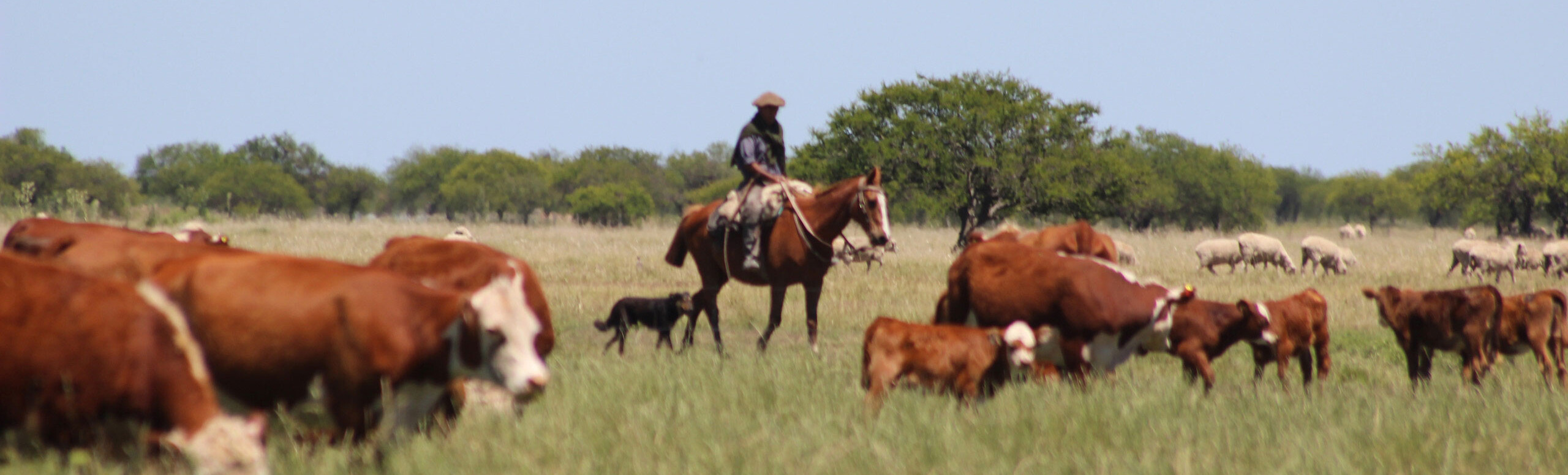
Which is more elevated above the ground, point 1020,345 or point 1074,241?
point 1074,241

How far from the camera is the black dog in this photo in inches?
447

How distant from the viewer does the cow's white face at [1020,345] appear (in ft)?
22.8

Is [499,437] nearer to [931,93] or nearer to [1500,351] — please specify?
[1500,351]

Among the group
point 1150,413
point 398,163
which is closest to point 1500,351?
point 1150,413

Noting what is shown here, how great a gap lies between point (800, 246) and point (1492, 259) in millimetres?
19399

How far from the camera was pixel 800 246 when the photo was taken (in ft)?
36.4

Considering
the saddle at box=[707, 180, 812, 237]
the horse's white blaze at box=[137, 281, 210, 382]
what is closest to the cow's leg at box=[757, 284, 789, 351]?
the saddle at box=[707, 180, 812, 237]

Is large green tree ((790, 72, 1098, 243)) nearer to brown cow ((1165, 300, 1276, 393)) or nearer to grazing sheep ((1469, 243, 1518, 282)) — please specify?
grazing sheep ((1469, 243, 1518, 282))

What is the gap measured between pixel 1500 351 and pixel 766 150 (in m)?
6.44

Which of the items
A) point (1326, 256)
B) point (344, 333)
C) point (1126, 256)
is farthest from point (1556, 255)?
point (344, 333)

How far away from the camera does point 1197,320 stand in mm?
8422

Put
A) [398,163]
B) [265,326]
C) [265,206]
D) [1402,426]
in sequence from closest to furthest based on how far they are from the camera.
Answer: [265,326] < [1402,426] < [265,206] < [398,163]

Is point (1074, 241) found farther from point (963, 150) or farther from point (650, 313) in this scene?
point (963, 150)

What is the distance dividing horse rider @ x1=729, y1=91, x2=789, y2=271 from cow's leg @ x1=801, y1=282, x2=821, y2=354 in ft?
1.71
